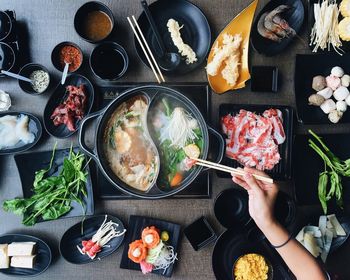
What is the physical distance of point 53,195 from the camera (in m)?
2.81

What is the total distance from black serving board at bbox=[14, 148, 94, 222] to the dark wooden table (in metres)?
0.08

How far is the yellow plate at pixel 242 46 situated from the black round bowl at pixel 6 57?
141cm

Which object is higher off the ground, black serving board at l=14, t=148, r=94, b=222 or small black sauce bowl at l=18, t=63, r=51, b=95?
small black sauce bowl at l=18, t=63, r=51, b=95

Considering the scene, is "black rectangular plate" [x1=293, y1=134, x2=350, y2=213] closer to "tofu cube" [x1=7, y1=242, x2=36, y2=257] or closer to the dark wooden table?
the dark wooden table

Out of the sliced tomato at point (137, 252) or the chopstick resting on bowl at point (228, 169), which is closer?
the chopstick resting on bowl at point (228, 169)

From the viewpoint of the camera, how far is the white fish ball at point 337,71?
284cm

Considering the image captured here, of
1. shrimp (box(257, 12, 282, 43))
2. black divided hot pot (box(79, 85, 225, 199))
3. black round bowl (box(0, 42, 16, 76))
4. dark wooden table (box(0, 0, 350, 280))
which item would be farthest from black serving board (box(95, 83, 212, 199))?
black round bowl (box(0, 42, 16, 76))

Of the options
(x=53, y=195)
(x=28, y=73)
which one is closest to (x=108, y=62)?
(x=28, y=73)

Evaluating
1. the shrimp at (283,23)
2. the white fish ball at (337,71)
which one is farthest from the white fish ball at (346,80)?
the shrimp at (283,23)

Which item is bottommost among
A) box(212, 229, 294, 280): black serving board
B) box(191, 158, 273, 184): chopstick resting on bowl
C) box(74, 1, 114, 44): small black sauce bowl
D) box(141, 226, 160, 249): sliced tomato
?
box(212, 229, 294, 280): black serving board

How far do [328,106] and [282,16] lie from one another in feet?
2.40

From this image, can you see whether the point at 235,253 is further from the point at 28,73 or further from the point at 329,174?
the point at 28,73

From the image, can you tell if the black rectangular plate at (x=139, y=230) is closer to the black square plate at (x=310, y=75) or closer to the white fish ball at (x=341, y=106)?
the black square plate at (x=310, y=75)

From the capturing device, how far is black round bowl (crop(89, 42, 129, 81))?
110 inches
